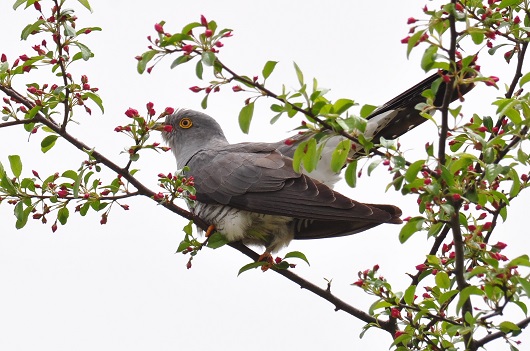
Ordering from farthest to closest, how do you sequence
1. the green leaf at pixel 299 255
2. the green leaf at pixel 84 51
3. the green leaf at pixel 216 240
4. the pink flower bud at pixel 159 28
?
1. the green leaf at pixel 216 240
2. the green leaf at pixel 299 255
3. the green leaf at pixel 84 51
4. the pink flower bud at pixel 159 28

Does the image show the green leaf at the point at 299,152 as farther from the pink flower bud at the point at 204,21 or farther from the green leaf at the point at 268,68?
the pink flower bud at the point at 204,21

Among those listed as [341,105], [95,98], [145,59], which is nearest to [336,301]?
[341,105]

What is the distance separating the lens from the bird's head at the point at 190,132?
20.7ft

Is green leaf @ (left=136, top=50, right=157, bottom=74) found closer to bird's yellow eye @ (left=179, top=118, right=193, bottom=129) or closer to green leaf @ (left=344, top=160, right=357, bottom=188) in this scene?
green leaf @ (left=344, top=160, right=357, bottom=188)

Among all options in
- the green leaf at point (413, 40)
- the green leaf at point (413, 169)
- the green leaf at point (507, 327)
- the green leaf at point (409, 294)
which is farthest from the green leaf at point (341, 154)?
the green leaf at point (507, 327)

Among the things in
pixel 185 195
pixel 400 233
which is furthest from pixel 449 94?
pixel 185 195

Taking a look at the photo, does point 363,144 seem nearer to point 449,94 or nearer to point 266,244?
point 449,94

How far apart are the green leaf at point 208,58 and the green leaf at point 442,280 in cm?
127

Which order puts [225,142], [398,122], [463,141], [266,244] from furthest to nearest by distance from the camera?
[225,142] < [266,244] < [398,122] < [463,141]

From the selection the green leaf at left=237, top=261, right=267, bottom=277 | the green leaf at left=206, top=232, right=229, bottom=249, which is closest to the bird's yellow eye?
the green leaf at left=206, top=232, right=229, bottom=249

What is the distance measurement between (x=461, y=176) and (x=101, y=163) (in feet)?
5.14

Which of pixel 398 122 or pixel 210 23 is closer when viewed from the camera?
pixel 210 23

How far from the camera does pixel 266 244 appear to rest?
525 centimetres

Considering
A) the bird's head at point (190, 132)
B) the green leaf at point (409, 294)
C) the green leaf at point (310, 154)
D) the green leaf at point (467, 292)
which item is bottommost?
the green leaf at point (467, 292)
